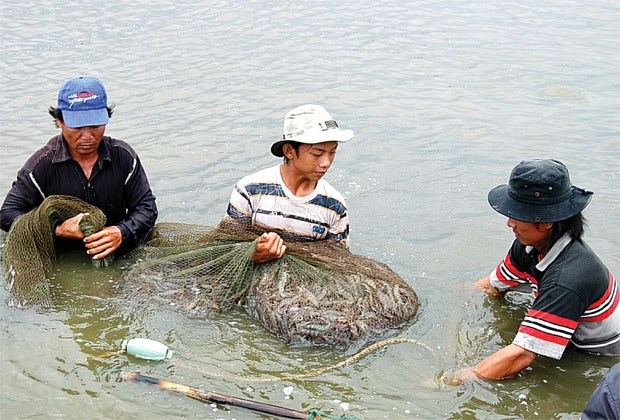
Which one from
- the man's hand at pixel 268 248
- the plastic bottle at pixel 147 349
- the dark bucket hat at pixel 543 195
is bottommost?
the plastic bottle at pixel 147 349

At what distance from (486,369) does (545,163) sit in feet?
4.30

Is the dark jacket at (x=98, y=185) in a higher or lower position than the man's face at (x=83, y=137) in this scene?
lower

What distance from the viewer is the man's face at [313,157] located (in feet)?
16.4

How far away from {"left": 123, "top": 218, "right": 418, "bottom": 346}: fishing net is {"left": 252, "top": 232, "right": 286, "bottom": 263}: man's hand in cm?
4

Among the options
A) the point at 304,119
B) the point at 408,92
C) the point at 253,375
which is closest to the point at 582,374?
the point at 253,375

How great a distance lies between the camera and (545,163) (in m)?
4.21

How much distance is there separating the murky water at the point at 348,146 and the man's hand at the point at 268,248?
→ 1.54ft

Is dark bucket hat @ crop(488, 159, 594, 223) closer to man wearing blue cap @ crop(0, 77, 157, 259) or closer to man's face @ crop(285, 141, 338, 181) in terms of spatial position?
man's face @ crop(285, 141, 338, 181)

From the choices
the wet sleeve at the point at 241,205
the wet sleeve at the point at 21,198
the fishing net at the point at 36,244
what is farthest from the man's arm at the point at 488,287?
the wet sleeve at the point at 21,198

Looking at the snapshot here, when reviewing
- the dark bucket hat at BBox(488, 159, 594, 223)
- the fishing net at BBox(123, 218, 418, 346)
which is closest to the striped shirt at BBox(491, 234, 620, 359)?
the dark bucket hat at BBox(488, 159, 594, 223)

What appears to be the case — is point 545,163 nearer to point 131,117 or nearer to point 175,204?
point 175,204

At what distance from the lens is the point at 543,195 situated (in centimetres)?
418

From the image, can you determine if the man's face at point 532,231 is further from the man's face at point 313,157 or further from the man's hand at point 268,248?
the man's hand at point 268,248

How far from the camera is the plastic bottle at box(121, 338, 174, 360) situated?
458 cm
